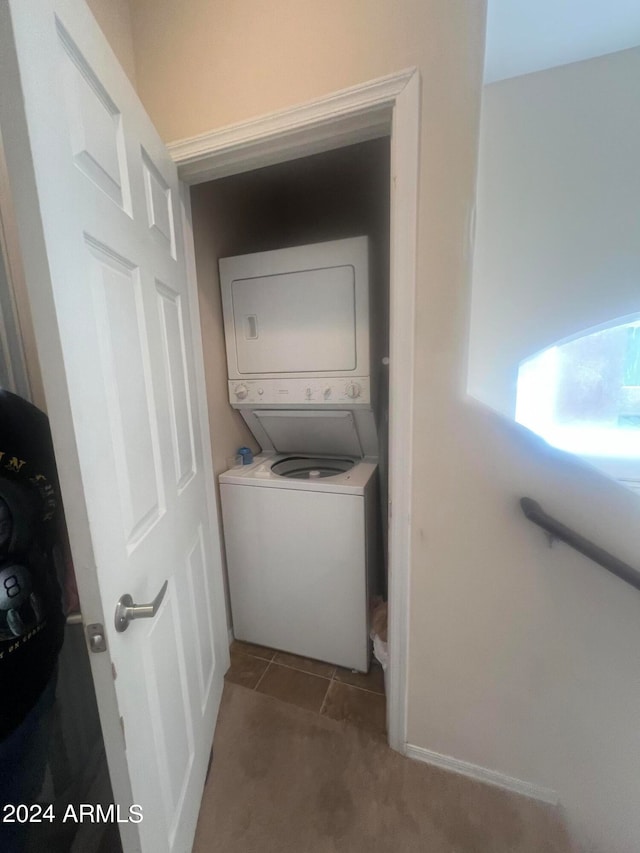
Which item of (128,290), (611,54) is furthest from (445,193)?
(128,290)

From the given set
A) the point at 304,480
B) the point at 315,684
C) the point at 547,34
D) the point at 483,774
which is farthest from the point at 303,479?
the point at 547,34

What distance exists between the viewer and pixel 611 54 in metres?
0.94

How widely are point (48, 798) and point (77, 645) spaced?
1.22 feet

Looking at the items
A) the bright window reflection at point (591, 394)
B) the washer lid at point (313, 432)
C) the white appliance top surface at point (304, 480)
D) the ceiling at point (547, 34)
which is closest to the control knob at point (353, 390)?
the washer lid at point (313, 432)

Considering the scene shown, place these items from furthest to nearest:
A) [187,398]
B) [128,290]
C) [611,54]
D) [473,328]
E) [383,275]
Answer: [383,275], [187,398], [473,328], [611,54], [128,290]

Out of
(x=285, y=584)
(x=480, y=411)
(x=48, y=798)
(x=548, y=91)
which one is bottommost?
(x=48, y=798)

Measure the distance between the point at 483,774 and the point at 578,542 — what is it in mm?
987

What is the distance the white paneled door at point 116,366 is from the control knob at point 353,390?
0.72 m

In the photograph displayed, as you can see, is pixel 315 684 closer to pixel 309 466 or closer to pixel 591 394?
pixel 309 466

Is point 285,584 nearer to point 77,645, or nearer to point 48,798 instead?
point 77,645

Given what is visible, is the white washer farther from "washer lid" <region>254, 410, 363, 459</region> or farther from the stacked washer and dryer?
"washer lid" <region>254, 410, 363, 459</region>

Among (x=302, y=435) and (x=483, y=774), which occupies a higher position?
(x=302, y=435)

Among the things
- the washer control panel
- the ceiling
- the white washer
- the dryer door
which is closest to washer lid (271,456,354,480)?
the white washer

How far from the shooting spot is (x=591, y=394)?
1.27 meters
